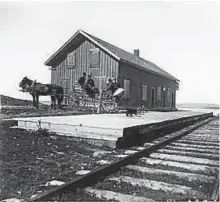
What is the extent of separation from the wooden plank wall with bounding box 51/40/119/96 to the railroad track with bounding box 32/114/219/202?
1375cm

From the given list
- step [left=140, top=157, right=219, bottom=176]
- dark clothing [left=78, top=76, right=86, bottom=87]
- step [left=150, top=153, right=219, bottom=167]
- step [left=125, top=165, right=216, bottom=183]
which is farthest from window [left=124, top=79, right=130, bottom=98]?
step [left=125, top=165, right=216, bottom=183]

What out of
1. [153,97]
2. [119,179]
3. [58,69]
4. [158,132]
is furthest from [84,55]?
[119,179]

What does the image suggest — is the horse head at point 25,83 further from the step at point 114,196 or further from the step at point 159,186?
the step at point 114,196

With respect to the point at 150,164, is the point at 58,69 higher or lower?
higher

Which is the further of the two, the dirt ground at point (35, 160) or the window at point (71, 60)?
the window at point (71, 60)

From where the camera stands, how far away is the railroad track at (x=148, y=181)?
288 cm

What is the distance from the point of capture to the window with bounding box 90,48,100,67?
19.0 metres

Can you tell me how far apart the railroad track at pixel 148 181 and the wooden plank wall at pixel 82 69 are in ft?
45.1

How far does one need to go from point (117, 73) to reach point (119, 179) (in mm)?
14845

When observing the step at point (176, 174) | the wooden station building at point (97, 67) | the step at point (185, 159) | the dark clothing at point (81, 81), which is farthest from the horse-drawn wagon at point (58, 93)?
the step at point (176, 174)

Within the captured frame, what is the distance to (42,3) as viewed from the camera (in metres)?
4.34

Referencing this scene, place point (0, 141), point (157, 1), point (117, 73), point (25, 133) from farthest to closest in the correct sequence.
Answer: point (117, 73), point (25, 133), point (0, 141), point (157, 1)

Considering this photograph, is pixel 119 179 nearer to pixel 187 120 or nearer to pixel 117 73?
pixel 187 120

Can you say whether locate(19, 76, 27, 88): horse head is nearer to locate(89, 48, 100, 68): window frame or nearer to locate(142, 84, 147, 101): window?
locate(89, 48, 100, 68): window frame
